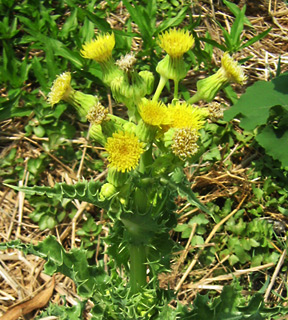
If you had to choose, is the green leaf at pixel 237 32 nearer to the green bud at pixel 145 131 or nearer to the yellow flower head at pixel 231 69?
the yellow flower head at pixel 231 69

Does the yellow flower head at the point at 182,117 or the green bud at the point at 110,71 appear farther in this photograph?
the green bud at the point at 110,71

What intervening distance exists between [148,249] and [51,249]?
49cm

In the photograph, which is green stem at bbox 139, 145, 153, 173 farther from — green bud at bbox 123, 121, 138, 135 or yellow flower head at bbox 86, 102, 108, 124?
yellow flower head at bbox 86, 102, 108, 124

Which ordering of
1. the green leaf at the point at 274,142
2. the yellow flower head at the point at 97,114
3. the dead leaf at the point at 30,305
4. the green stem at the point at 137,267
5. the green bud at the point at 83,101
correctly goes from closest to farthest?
the yellow flower head at the point at 97,114 < the green bud at the point at 83,101 < the green stem at the point at 137,267 < the green leaf at the point at 274,142 < the dead leaf at the point at 30,305

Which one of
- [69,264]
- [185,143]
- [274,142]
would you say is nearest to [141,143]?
[185,143]

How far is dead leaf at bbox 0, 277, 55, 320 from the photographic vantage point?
289 centimetres

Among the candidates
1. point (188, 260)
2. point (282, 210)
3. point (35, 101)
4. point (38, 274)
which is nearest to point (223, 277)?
point (188, 260)

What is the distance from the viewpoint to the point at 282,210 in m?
3.05

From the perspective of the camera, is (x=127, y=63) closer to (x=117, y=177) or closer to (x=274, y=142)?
(x=117, y=177)

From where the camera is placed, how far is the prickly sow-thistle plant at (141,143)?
1819mm

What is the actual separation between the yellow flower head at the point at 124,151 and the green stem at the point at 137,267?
0.47m

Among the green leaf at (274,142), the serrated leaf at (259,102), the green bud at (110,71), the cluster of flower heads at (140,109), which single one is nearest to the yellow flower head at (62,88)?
the cluster of flower heads at (140,109)

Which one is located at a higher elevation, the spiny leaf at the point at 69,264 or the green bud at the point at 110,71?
the green bud at the point at 110,71

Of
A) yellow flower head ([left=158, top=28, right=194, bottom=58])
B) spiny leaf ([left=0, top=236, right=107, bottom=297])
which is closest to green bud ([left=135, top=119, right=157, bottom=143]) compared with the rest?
yellow flower head ([left=158, top=28, right=194, bottom=58])
